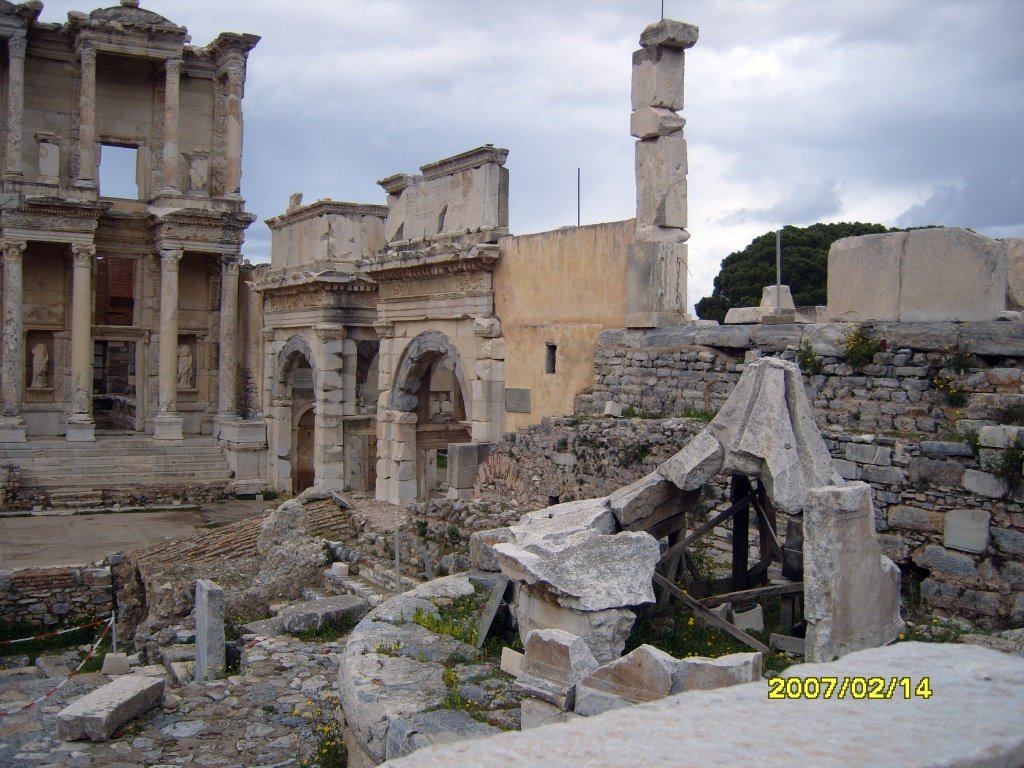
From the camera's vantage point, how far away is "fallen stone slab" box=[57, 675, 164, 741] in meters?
7.55

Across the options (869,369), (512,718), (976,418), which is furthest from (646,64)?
(512,718)

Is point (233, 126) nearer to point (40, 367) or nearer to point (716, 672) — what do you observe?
point (40, 367)

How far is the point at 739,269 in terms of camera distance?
3145 centimetres

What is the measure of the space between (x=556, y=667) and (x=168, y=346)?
18916 mm

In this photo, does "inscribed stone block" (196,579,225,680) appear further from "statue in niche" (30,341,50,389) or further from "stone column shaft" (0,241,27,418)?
"statue in niche" (30,341,50,389)

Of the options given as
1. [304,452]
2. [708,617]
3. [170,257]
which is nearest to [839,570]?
[708,617]

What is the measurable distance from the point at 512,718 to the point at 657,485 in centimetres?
172

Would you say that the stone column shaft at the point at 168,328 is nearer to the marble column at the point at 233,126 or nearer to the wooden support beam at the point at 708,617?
the marble column at the point at 233,126

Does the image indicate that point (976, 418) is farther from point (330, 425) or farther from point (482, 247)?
point (330, 425)

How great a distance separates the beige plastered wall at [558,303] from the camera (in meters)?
11.9

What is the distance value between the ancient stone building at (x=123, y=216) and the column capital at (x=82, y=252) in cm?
3

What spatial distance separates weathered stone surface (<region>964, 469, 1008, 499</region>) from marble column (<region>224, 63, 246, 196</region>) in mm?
19942

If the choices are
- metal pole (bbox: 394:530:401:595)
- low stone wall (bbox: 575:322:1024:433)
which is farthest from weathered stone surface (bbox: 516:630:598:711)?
metal pole (bbox: 394:530:401:595)

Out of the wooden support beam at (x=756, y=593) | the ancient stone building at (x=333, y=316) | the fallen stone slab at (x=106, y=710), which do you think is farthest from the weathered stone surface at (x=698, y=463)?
the ancient stone building at (x=333, y=316)
